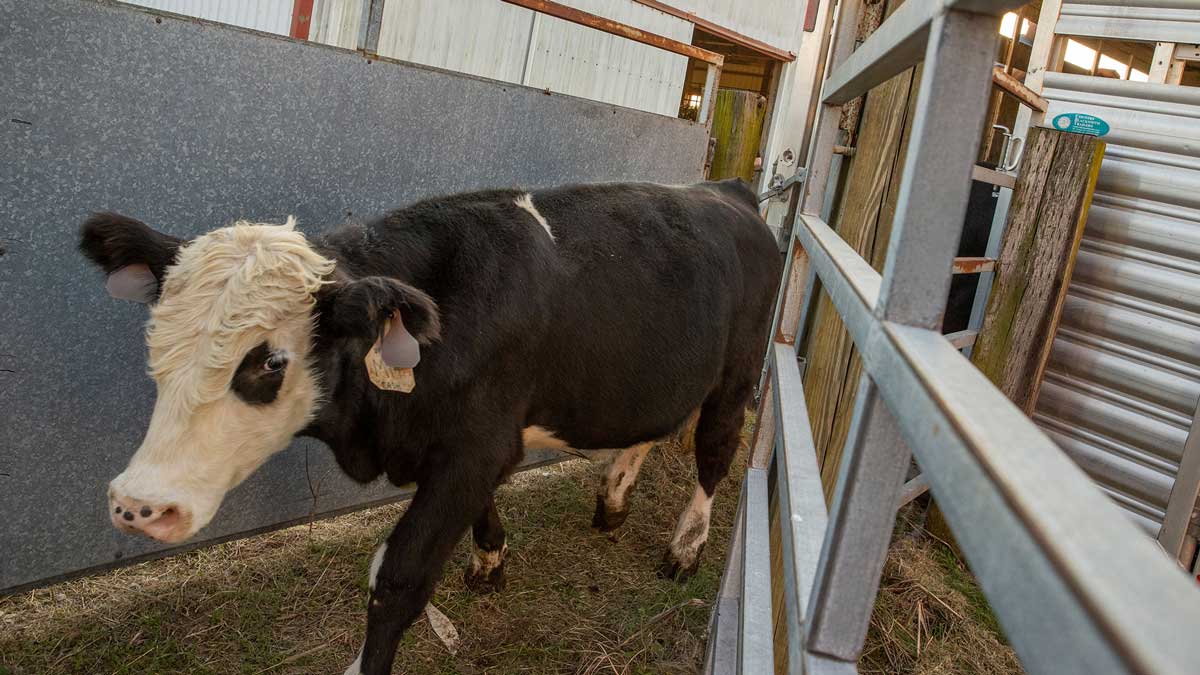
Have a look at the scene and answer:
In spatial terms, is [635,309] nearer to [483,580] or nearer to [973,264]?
[483,580]

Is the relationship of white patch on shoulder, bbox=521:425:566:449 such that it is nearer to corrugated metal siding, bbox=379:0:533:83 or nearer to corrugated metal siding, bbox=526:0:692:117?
corrugated metal siding, bbox=379:0:533:83

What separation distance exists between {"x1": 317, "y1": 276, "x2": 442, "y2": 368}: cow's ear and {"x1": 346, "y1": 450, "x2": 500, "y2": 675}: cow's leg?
0.53 meters

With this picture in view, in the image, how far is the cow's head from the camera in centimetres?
218

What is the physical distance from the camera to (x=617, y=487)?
419cm

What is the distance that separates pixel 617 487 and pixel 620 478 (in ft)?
0.16

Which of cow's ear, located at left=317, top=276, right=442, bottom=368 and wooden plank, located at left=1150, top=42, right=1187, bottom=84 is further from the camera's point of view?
wooden plank, located at left=1150, top=42, right=1187, bottom=84

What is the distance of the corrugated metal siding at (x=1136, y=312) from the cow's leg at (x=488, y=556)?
282 centimetres

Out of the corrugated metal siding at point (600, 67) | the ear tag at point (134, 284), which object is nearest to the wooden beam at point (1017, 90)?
the ear tag at point (134, 284)

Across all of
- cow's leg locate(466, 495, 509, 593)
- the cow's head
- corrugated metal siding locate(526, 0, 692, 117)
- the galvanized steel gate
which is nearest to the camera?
the galvanized steel gate

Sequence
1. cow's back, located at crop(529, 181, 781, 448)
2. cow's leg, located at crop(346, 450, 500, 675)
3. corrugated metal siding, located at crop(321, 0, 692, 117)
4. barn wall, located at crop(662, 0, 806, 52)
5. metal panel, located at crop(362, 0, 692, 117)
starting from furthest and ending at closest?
barn wall, located at crop(662, 0, 806, 52) < metal panel, located at crop(362, 0, 692, 117) < corrugated metal siding, located at crop(321, 0, 692, 117) < cow's back, located at crop(529, 181, 781, 448) < cow's leg, located at crop(346, 450, 500, 675)

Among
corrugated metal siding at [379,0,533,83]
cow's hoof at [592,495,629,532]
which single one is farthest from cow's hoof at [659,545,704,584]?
corrugated metal siding at [379,0,533,83]

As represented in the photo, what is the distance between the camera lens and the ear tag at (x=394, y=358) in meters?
2.30

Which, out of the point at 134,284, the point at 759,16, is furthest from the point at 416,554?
the point at 759,16

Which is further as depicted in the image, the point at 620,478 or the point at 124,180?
the point at 620,478
